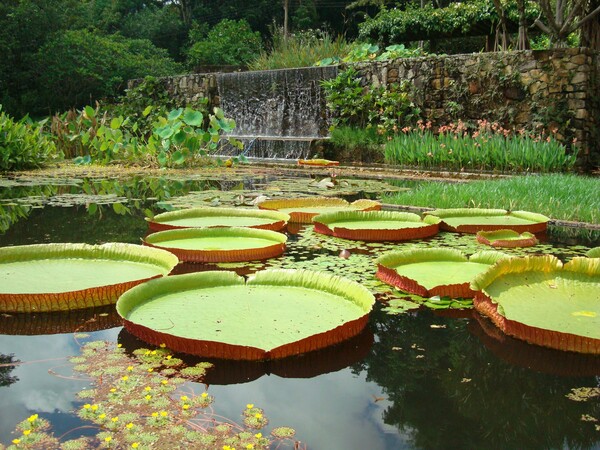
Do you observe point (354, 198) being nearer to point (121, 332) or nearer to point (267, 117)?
point (121, 332)

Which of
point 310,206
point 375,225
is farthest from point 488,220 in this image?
point 310,206

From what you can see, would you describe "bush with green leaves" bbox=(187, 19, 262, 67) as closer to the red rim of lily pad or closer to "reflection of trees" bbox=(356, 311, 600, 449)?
the red rim of lily pad

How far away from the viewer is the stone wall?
7555 mm

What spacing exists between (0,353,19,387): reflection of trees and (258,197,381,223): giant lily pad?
2.46 meters

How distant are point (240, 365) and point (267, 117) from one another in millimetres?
9910

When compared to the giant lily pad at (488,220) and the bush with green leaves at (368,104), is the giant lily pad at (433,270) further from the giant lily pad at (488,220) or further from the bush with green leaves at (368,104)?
the bush with green leaves at (368,104)

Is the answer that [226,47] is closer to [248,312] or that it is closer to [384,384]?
[248,312]

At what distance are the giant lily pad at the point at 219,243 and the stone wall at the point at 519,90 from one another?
5.52 metres

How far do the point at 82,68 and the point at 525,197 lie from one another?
52.8ft

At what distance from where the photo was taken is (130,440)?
4.28ft

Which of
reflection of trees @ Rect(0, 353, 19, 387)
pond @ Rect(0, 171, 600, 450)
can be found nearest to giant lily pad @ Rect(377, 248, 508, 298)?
pond @ Rect(0, 171, 600, 450)

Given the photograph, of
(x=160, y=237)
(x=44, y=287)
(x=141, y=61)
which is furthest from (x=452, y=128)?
(x=141, y=61)

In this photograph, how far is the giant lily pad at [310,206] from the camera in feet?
13.6

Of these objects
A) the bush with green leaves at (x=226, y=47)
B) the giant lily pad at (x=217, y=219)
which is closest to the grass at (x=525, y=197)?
the giant lily pad at (x=217, y=219)
